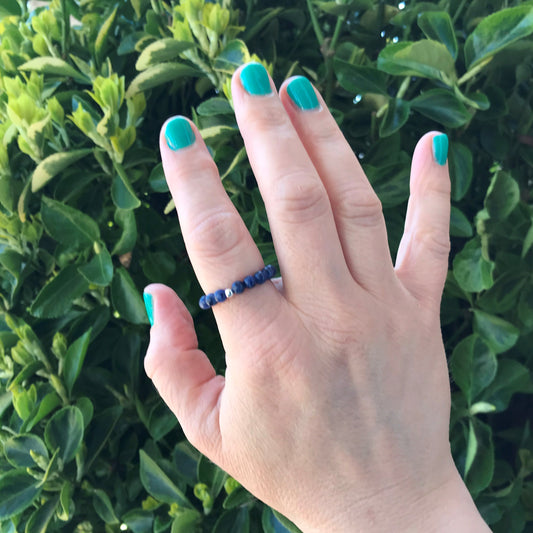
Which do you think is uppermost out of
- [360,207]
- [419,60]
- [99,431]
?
[419,60]

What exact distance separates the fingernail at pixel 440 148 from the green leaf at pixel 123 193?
41cm

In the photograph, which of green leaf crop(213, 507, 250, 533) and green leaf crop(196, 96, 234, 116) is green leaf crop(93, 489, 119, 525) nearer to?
green leaf crop(213, 507, 250, 533)

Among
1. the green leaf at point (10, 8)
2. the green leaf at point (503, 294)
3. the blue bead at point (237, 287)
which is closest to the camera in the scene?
the blue bead at point (237, 287)

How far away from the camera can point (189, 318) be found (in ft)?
2.24

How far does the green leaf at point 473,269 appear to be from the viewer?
70cm

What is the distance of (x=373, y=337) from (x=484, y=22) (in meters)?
0.46

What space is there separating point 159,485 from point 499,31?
0.79m

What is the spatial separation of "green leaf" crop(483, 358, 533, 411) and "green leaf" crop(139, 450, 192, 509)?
479mm

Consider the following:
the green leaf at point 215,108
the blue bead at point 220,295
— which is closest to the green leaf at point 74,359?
the blue bead at point 220,295

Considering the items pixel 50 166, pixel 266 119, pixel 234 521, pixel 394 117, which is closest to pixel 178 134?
pixel 266 119

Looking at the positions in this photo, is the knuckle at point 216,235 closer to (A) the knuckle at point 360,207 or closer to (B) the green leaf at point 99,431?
(A) the knuckle at point 360,207

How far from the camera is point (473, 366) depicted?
74 centimetres

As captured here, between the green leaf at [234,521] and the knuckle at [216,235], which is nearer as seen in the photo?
the knuckle at [216,235]

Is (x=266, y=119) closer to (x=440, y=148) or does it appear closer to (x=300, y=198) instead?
(x=300, y=198)
